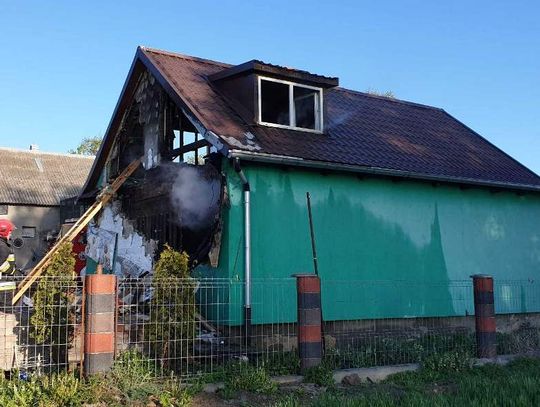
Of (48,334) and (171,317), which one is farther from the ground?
(171,317)

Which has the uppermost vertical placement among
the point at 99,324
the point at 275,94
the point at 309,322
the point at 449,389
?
the point at 275,94

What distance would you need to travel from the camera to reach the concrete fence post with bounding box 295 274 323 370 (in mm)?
8766

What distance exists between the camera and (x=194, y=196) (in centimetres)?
1203

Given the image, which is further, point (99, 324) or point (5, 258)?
point (5, 258)

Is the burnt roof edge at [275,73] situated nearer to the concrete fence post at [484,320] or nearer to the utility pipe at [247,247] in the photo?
the utility pipe at [247,247]

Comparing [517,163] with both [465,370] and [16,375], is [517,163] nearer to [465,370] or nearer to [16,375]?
[465,370]

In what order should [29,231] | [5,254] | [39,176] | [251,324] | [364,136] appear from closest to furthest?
[5,254], [251,324], [364,136], [29,231], [39,176]

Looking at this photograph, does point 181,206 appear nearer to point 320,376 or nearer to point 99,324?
point 99,324

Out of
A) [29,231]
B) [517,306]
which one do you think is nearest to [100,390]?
[517,306]

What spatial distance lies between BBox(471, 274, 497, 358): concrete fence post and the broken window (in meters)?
4.99

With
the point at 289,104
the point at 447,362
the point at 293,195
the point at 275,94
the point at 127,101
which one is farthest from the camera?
the point at 127,101

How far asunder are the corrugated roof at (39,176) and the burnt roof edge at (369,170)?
22.2 m

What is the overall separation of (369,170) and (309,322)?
15.0 ft

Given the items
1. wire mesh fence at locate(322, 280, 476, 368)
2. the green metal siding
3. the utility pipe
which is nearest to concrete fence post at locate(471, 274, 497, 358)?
wire mesh fence at locate(322, 280, 476, 368)
